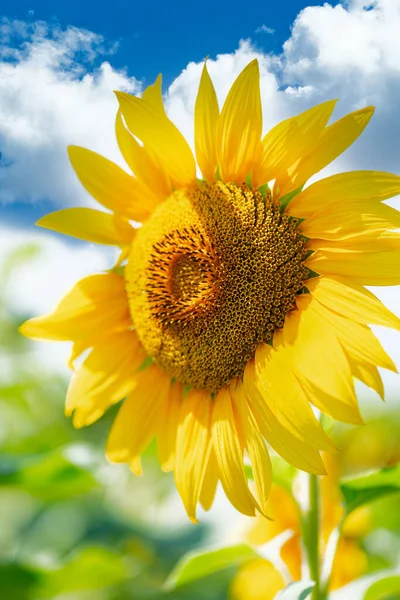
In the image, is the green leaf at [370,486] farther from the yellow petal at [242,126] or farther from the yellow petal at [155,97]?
the yellow petal at [155,97]

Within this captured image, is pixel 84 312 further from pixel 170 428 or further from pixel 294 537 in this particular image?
pixel 294 537

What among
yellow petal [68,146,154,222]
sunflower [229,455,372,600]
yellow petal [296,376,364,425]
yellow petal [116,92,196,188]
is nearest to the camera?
yellow petal [296,376,364,425]

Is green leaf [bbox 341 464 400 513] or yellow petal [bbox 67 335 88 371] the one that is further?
yellow petal [bbox 67 335 88 371]

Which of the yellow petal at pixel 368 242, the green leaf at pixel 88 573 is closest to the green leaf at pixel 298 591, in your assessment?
the green leaf at pixel 88 573

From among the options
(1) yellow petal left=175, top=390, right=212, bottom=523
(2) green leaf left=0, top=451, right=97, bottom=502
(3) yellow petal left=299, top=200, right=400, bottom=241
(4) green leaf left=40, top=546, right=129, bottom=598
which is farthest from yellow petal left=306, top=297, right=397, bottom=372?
(4) green leaf left=40, top=546, right=129, bottom=598

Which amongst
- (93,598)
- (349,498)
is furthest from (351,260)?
(93,598)

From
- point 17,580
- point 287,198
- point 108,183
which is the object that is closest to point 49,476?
point 17,580

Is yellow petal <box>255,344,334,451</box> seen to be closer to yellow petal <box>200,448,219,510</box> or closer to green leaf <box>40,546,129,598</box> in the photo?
yellow petal <box>200,448,219,510</box>
